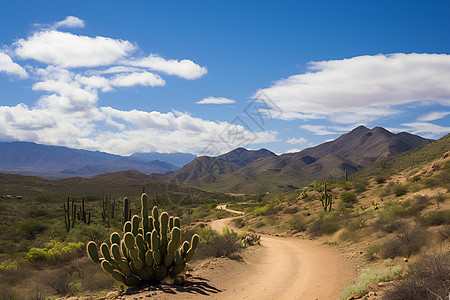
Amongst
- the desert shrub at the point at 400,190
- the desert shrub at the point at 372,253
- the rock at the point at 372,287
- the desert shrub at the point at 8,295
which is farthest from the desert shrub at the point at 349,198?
the desert shrub at the point at 8,295

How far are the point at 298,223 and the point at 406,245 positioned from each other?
13.4 m

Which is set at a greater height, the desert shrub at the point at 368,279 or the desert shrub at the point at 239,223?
the desert shrub at the point at 368,279

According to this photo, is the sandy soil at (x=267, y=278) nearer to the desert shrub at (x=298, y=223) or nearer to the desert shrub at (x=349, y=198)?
the desert shrub at (x=298, y=223)

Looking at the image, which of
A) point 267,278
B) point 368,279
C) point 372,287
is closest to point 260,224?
point 267,278

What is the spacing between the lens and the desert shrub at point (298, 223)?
22.0 meters

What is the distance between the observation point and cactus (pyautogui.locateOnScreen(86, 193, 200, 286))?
8.59 meters

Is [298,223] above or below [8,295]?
below

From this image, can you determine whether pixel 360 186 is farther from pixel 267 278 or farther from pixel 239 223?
pixel 267 278

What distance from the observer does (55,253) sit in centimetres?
1569

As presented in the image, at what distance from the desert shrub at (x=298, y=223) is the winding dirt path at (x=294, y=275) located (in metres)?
6.44

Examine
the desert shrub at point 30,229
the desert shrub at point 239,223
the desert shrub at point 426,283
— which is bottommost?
the desert shrub at point 239,223

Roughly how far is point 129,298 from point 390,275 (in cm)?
686

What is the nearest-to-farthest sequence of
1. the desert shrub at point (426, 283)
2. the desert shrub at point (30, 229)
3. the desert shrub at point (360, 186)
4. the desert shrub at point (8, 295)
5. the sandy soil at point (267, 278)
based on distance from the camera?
the desert shrub at point (426, 283)
the sandy soil at point (267, 278)
the desert shrub at point (8, 295)
the desert shrub at point (30, 229)
the desert shrub at point (360, 186)

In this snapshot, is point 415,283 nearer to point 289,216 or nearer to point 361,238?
point 361,238
